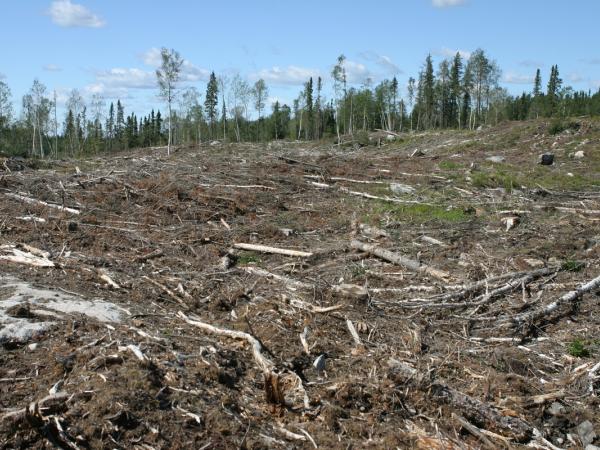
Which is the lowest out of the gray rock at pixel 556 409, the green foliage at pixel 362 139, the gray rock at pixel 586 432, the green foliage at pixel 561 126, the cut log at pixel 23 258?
the gray rock at pixel 586 432

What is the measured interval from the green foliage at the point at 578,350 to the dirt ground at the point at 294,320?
0.06 m

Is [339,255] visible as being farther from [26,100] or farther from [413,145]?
[26,100]

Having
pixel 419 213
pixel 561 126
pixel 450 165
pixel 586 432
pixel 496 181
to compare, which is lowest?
pixel 586 432

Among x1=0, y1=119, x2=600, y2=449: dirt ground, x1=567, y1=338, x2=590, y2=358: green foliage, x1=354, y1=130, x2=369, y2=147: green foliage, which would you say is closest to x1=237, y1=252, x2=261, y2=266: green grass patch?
x1=0, y1=119, x2=600, y2=449: dirt ground

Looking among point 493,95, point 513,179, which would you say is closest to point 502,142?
point 513,179

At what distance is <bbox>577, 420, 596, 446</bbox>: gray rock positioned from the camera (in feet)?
16.0

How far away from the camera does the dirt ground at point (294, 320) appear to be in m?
4.64

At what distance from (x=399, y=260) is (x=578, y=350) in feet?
11.7

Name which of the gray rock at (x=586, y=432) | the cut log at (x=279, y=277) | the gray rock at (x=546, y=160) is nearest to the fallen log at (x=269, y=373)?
the cut log at (x=279, y=277)

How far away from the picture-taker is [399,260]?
960cm

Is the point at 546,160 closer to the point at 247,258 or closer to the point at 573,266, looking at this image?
the point at 573,266

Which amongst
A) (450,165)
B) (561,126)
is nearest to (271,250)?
(450,165)

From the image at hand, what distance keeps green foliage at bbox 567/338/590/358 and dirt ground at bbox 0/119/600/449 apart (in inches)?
2.2

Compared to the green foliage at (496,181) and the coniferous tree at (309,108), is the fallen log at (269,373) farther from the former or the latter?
the coniferous tree at (309,108)
